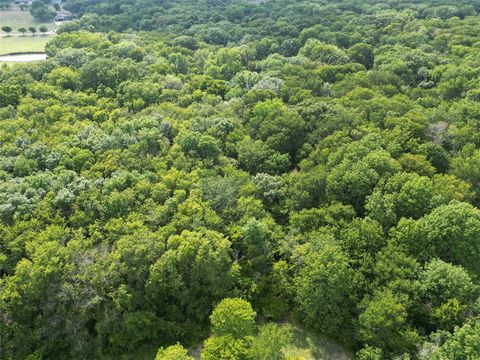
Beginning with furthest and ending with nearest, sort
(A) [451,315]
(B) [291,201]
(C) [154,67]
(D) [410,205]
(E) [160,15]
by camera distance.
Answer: (E) [160,15]
(C) [154,67]
(B) [291,201]
(D) [410,205]
(A) [451,315]

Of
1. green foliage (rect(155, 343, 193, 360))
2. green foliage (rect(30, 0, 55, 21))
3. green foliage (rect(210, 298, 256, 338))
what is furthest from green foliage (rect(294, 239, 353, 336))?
green foliage (rect(30, 0, 55, 21))

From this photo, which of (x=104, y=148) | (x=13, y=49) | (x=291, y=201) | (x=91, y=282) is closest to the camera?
(x=91, y=282)

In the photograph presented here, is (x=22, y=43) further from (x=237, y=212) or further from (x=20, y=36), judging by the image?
(x=237, y=212)

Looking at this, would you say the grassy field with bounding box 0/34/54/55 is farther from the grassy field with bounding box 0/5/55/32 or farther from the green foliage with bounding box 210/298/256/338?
the green foliage with bounding box 210/298/256/338

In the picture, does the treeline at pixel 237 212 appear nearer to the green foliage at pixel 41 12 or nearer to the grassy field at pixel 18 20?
the grassy field at pixel 18 20

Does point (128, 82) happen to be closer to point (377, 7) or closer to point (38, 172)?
point (38, 172)

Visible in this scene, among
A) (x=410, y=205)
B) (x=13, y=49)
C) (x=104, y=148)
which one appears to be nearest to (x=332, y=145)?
(x=410, y=205)
